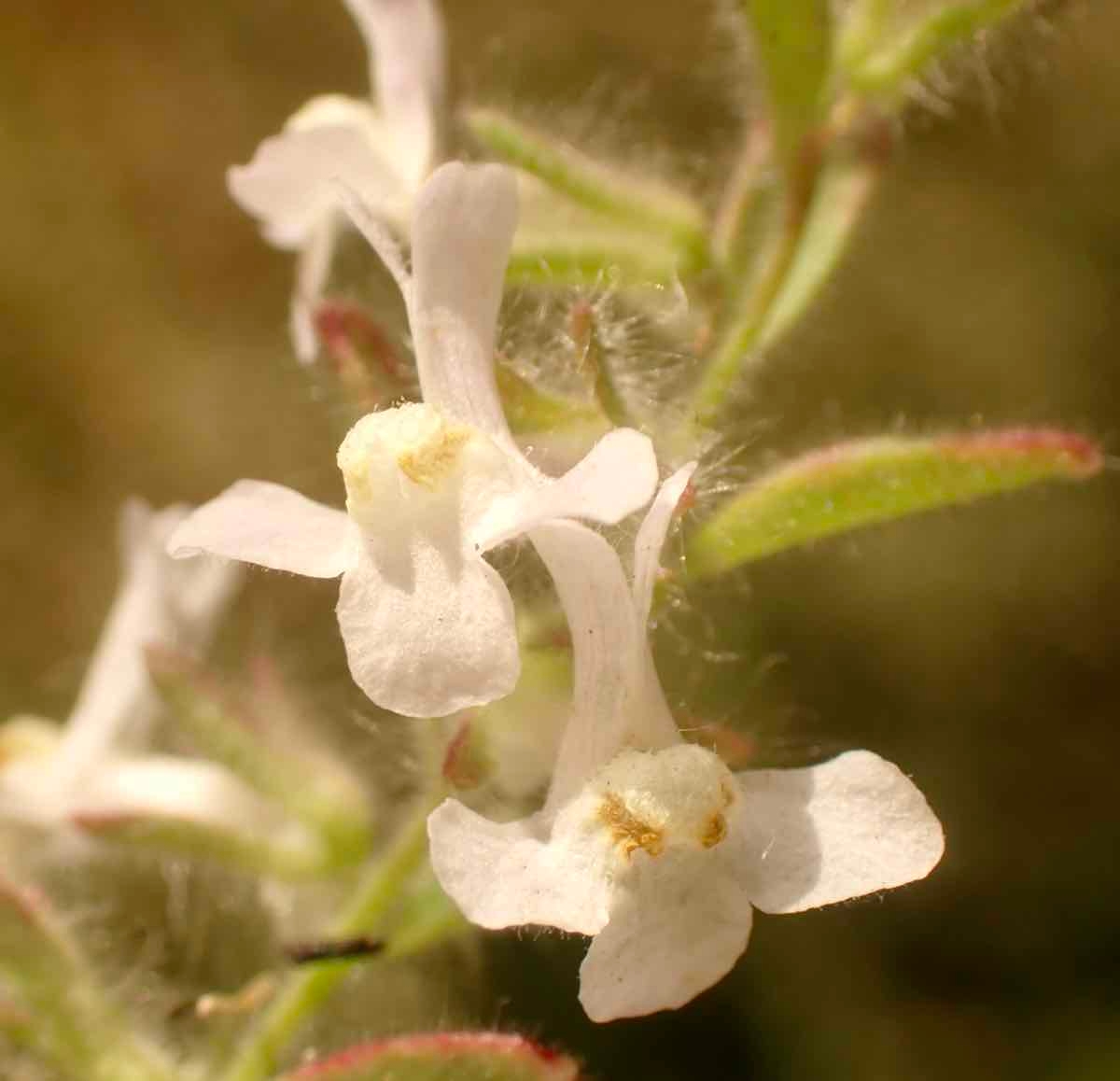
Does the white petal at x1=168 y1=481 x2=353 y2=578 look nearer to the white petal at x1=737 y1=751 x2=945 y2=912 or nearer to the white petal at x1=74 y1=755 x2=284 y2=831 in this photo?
the white petal at x1=737 y1=751 x2=945 y2=912

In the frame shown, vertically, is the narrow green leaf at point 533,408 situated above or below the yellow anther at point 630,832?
above

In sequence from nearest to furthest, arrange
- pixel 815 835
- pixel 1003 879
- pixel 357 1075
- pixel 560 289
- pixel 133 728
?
1. pixel 815 835
2. pixel 357 1075
3. pixel 560 289
4. pixel 133 728
5. pixel 1003 879

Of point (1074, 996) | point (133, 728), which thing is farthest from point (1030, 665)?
point (133, 728)

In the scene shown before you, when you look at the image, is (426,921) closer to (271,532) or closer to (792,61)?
(271,532)

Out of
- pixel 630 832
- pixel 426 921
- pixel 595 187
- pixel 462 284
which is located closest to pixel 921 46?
pixel 595 187

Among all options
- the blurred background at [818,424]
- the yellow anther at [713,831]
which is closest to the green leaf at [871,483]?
the yellow anther at [713,831]

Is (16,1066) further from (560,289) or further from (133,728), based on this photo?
(560,289)

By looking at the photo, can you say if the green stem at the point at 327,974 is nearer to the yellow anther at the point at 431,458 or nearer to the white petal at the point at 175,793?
the white petal at the point at 175,793

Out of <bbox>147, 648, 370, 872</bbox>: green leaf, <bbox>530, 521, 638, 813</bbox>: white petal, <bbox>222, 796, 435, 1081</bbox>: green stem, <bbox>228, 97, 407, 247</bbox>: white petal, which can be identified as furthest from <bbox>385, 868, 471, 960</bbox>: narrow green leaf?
<bbox>228, 97, 407, 247</bbox>: white petal
